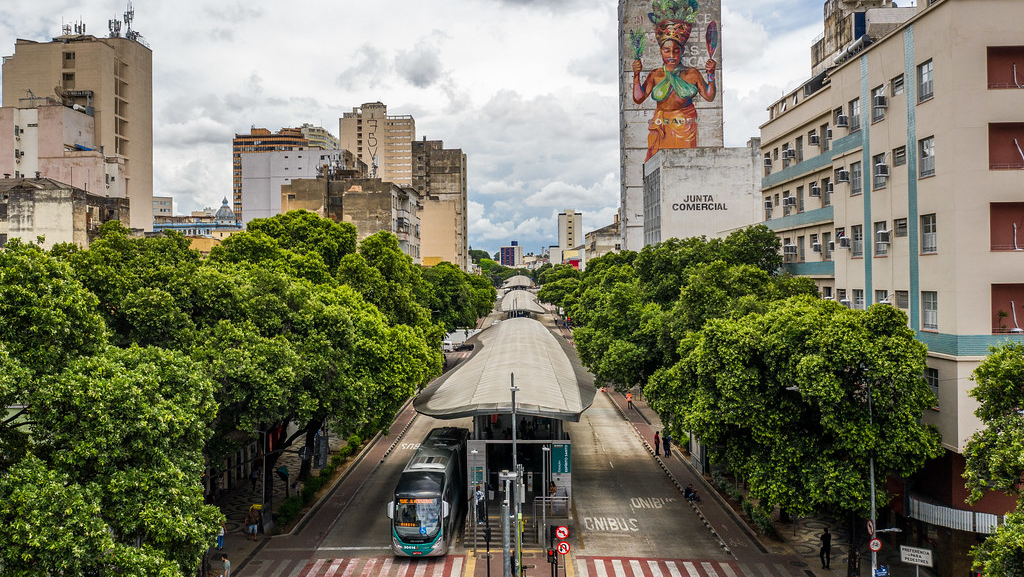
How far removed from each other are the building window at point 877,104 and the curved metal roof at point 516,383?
16.0m

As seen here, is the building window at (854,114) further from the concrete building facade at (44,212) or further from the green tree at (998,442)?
the concrete building facade at (44,212)

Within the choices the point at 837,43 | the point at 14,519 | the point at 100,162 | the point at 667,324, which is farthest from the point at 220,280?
the point at 837,43

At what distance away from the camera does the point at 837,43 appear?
207ft

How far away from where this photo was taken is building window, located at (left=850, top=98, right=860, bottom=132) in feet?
100

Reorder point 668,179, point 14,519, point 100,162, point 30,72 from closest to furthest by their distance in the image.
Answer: point 14,519, point 100,162, point 30,72, point 668,179

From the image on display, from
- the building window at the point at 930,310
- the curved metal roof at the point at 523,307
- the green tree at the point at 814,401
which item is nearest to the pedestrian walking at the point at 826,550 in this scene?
the green tree at the point at 814,401

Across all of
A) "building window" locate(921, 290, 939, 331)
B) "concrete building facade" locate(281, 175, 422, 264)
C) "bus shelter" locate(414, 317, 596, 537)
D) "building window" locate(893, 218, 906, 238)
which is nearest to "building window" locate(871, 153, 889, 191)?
"building window" locate(893, 218, 906, 238)

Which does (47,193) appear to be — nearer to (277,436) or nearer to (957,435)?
(277,436)

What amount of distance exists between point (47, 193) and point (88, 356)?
45762 mm

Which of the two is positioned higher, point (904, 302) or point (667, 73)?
point (667, 73)

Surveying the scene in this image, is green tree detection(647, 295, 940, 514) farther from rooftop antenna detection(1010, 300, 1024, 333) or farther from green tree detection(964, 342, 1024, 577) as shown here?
green tree detection(964, 342, 1024, 577)

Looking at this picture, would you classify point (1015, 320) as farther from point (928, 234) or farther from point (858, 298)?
point (858, 298)

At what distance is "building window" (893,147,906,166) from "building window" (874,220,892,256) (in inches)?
88.4

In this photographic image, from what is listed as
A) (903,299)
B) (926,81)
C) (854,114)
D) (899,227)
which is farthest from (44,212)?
(926,81)
